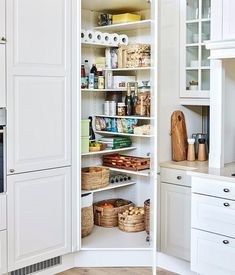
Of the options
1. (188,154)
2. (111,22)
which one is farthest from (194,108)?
(111,22)

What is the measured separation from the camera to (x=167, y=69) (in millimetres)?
3516

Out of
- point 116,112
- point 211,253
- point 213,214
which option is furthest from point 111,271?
point 116,112

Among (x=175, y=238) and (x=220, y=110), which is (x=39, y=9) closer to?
(x=220, y=110)

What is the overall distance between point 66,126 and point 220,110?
3.77ft

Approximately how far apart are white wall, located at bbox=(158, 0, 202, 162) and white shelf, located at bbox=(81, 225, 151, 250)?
0.75m

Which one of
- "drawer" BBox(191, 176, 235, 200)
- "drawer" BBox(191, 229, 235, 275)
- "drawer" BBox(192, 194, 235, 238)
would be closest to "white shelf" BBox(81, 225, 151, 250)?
"drawer" BBox(191, 229, 235, 275)

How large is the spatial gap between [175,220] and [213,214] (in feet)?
1.49

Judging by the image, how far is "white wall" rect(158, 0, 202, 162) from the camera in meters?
3.47

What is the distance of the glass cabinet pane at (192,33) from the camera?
349 cm

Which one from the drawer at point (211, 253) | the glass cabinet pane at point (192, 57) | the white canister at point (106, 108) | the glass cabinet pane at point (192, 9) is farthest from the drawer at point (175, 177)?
the glass cabinet pane at point (192, 9)

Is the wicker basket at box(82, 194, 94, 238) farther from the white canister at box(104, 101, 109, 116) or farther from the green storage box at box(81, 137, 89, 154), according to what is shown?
the white canister at box(104, 101, 109, 116)

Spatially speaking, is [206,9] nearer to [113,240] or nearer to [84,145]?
[84,145]

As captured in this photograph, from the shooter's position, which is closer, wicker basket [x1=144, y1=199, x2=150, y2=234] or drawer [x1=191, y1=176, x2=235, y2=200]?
drawer [x1=191, y1=176, x2=235, y2=200]

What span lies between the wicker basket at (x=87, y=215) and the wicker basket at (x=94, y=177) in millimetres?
100
